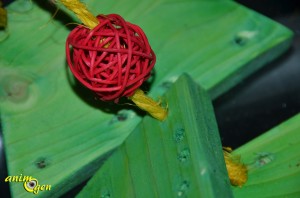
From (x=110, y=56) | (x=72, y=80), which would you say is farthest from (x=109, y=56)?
(x=72, y=80)

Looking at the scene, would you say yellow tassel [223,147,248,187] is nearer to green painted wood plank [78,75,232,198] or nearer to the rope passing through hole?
green painted wood plank [78,75,232,198]

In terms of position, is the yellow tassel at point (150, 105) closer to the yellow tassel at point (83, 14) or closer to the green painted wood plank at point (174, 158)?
the green painted wood plank at point (174, 158)

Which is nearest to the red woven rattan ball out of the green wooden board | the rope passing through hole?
the rope passing through hole

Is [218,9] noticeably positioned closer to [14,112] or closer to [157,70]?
[157,70]

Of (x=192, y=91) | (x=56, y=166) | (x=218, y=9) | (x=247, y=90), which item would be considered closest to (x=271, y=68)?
(x=247, y=90)

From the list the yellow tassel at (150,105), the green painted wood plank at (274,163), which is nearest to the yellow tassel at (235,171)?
the green painted wood plank at (274,163)
